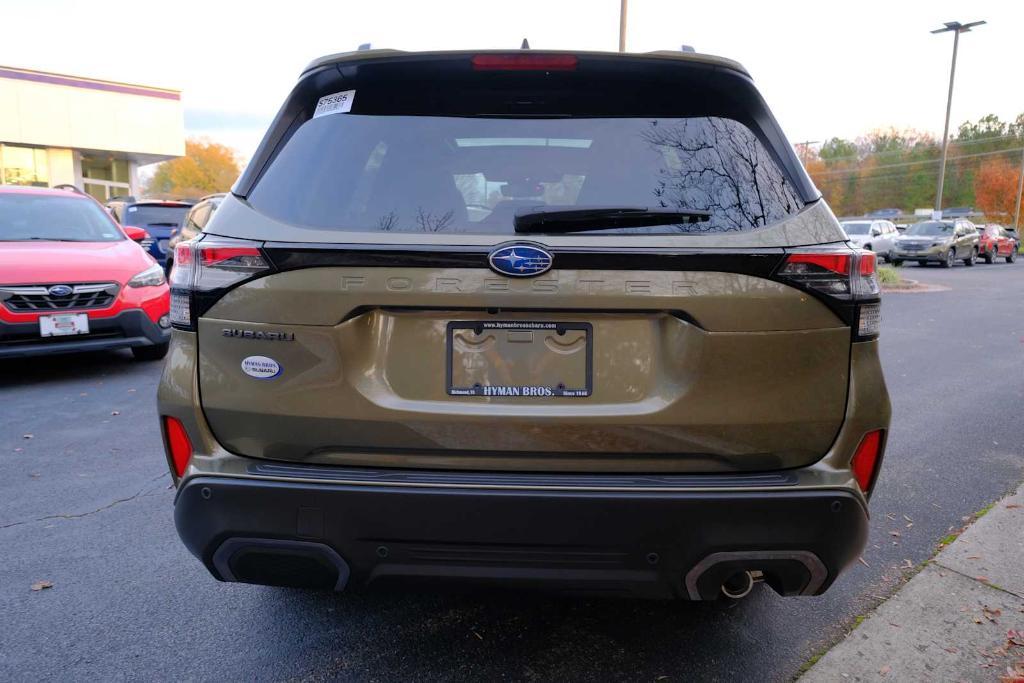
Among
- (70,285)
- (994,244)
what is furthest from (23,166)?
(994,244)

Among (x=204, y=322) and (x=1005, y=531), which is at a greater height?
(x=204, y=322)

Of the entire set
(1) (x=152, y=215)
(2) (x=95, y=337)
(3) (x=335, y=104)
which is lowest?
(2) (x=95, y=337)

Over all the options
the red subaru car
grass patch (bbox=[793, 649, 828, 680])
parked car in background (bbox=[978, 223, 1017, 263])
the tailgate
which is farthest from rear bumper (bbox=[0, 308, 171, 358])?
parked car in background (bbox=[978, 223, 1017, 263])

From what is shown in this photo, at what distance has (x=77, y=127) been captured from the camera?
34.0m

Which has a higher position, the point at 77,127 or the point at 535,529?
the point at 77,127

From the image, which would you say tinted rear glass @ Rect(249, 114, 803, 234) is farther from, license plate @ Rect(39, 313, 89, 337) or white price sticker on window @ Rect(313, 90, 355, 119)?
license plate @ Rect(39, 313, 89, 337)

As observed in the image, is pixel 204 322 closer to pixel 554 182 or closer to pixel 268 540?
pixel 268 540

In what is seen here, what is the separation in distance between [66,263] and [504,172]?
18.6 feet

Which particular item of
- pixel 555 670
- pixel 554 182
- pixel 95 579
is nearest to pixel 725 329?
pixel 554 182

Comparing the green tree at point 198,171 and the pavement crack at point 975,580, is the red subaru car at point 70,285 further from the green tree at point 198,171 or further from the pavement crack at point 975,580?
the green tree at point 198,171

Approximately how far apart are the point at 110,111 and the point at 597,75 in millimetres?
39537

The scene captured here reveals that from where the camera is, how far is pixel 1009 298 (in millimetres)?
15961

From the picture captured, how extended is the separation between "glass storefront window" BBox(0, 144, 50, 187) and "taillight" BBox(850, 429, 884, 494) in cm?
3806

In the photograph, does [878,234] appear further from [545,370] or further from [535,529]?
[535,529]
